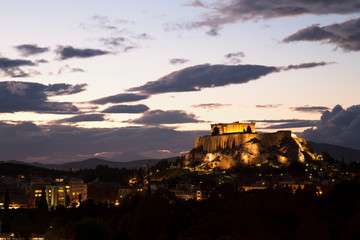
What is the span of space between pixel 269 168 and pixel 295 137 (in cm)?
2073

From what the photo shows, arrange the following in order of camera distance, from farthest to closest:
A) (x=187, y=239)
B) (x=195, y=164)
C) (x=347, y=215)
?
1. (x=195, y=164)
2. (x=347, y=215)
3. (x=187, y=239)

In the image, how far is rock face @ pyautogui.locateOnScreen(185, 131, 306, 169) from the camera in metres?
164

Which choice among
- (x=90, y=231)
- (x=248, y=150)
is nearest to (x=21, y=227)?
(x=90, y=231)

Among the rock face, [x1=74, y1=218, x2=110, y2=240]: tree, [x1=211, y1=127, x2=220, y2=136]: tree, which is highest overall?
[x1=211, y1=127, x2=220, y2=136]: tree

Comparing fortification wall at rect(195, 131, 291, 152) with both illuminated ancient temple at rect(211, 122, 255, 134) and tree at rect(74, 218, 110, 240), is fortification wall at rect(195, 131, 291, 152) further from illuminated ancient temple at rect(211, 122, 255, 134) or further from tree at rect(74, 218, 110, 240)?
tree at rect(74, 218, 110, 240)

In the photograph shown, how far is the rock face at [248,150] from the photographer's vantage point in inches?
6437

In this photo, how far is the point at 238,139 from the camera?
6722 inches

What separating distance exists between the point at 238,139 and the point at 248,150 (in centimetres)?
720

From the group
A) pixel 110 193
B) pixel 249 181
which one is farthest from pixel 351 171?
pixel 110 193

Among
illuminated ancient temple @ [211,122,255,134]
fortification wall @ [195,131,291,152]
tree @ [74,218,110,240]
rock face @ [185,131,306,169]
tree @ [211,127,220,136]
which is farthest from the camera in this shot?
illuminated ancient temple @ [211,122,255,134]

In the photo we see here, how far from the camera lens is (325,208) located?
5966 cm

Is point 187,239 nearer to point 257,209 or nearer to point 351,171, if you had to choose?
point 257,209

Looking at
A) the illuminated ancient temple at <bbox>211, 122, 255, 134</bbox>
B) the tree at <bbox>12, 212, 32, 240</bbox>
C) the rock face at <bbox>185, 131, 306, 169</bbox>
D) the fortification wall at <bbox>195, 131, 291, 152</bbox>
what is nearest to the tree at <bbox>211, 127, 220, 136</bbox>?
the illuminated ancient temple at <bbox>211, 122, 255, 134</bbox>

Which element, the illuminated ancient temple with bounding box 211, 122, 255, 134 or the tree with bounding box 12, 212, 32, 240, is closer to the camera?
the tree with bounding box 12, 212, 32, 240
